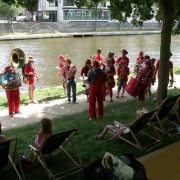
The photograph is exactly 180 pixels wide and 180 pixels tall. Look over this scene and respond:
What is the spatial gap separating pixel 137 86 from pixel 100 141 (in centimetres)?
333

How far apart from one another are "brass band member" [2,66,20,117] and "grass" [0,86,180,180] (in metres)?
1.25

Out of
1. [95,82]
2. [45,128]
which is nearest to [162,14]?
[95,82]

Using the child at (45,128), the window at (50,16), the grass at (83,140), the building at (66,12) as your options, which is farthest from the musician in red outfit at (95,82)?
the window at (50,16)

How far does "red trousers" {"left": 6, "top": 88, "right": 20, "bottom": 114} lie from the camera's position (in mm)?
8453

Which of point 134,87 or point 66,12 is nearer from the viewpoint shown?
point 134,87

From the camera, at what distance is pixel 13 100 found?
855cm

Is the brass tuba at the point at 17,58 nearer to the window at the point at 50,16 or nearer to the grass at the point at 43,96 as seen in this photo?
the grass at the point at 43,96

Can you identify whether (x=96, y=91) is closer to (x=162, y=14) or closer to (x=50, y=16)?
(x=162, y=14)

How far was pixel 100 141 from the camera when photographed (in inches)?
221

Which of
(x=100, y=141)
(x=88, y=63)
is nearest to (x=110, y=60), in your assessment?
(x=88, y=63)

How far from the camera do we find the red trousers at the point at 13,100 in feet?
27.7

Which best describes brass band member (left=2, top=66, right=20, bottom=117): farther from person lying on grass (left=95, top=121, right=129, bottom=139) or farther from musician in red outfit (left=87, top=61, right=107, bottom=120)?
person lying on grass (left=95, top=121, right=129, bottom=139)

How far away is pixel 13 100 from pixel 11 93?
229mm

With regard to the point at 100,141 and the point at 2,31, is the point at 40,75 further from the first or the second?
the point at 2,31
